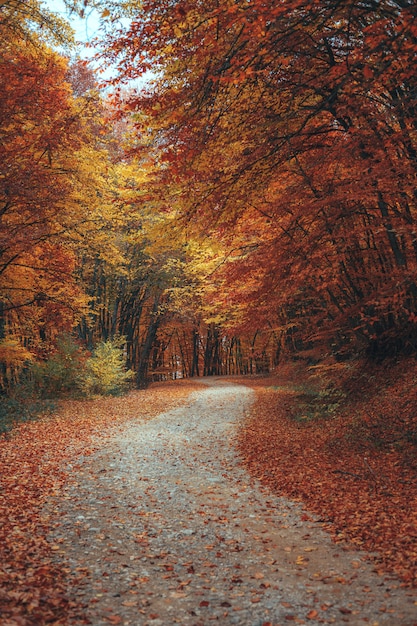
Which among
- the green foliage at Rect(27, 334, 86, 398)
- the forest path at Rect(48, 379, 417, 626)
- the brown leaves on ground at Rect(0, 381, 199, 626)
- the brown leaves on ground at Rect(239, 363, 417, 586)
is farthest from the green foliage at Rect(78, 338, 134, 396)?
the forest path at Rect(48, 379, 417, 626)

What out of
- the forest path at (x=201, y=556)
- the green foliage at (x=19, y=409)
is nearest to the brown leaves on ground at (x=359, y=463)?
the forest path at (x=201, y=556)

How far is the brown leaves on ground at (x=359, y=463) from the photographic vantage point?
17.1 feet

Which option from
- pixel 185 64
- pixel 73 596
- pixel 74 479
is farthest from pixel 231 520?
pixel 185 64

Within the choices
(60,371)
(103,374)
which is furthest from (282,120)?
(103,374)

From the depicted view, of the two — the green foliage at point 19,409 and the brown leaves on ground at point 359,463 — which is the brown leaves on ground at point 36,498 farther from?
the brown leaves on ground at point 359,463

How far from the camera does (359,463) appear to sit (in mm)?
7809

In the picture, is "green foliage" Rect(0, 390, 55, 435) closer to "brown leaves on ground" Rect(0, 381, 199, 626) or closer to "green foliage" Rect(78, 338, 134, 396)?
"brown leaves on ground" Rect(0, 381, 199, 626)

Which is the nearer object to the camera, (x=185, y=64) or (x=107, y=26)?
(x=107, y=26)

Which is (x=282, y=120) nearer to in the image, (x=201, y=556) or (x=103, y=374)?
(x=201, y=556)

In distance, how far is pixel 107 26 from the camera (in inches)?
242

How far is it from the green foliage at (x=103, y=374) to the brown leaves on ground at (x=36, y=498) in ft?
7.04

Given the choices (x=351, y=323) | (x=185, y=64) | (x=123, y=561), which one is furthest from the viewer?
(x=351, y=323)

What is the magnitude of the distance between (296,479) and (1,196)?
8829 millimetres

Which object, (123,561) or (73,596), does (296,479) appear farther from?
(73,596)
